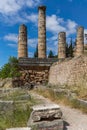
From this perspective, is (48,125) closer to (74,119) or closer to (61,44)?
(74,119)

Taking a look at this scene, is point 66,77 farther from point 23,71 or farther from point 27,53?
point 27,53

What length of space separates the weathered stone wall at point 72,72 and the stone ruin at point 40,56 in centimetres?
302

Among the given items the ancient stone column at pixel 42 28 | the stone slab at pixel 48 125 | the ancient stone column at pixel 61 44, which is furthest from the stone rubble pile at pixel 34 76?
the stone slab at pixel 48 125

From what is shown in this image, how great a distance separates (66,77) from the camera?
21172mm

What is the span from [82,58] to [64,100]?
502 centimetres

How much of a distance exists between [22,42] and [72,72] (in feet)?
44.6

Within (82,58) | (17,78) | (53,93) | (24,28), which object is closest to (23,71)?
(17,78)

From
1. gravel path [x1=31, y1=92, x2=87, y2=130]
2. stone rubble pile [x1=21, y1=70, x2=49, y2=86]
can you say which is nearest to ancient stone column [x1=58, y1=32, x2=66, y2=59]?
stone rubble pile [x1=21, y1=70, x2=49, y2=86]

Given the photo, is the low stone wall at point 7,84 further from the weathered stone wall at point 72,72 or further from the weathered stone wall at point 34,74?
the weathered stone wall at point 72,72

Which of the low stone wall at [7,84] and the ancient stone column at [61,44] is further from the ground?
the ancient stone column at [61,44]

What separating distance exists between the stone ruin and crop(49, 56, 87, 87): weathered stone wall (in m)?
3.02

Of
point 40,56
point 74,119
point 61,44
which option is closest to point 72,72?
point 74,119

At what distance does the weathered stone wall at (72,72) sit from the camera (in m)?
17.2

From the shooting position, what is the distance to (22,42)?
32188 millimetres
